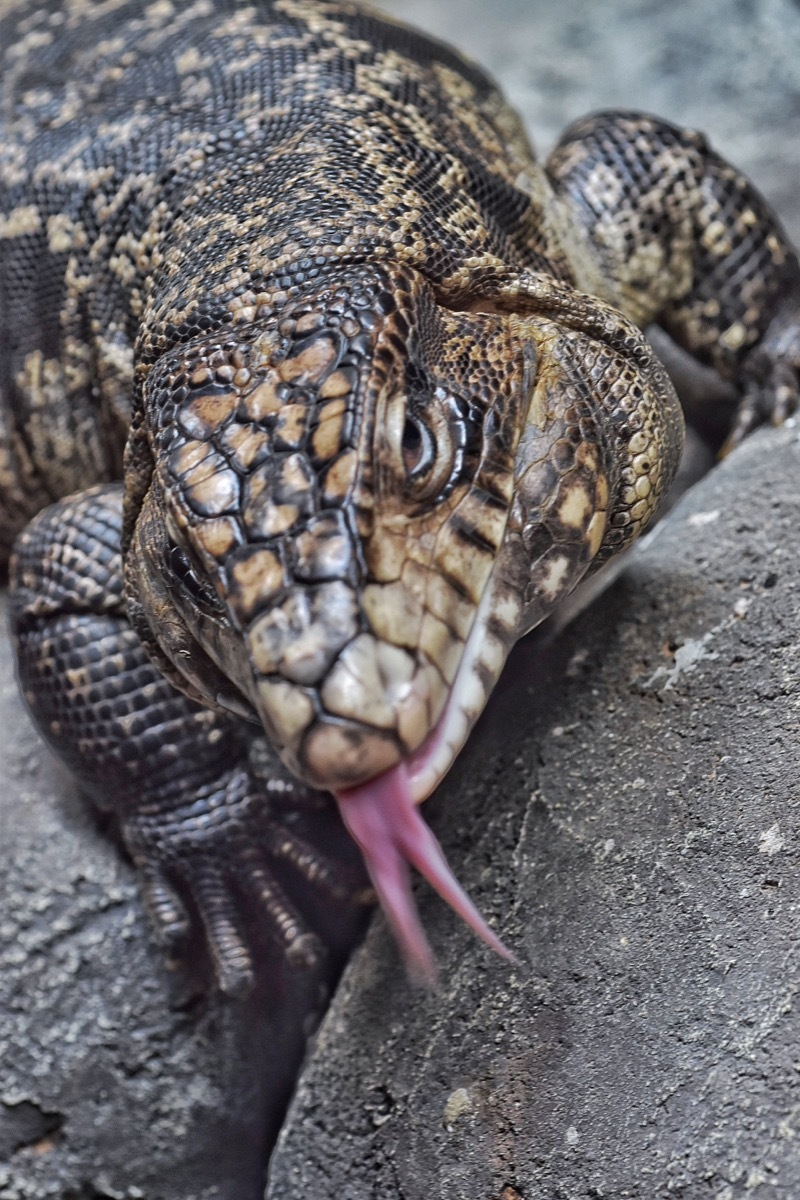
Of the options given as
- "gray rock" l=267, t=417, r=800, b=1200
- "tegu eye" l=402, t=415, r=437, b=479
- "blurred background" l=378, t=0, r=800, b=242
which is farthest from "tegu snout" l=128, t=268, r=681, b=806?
"blurred background" l=378, t=0, r=800, b=242

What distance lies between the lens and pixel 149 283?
281cm

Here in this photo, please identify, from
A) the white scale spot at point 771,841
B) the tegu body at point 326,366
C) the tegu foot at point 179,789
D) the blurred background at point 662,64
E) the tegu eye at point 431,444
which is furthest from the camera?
the blurred background at point 662,64

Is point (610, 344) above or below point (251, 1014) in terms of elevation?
above

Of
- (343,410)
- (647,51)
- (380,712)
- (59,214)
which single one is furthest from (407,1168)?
(647,51)

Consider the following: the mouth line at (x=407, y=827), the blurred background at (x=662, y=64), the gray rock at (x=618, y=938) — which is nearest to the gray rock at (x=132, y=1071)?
the gray rock at (x=618, y=938)

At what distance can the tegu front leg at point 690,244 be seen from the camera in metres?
3.47

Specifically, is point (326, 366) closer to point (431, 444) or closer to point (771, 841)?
point (431, 444)

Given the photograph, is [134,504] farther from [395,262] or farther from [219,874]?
[219,874]

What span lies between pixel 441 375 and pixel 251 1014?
1.96 meters

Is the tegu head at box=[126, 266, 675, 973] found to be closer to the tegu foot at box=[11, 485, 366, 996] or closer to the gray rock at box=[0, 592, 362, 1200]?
the tegu foot at box=[11, 485, 366, 996]

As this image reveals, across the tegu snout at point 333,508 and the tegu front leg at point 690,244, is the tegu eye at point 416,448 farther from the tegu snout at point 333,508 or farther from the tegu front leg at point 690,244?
the tegu front leg at point 690,244

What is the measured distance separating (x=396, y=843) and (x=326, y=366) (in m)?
0.84

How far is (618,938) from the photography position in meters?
2.29

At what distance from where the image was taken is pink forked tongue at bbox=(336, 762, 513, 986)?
1.74 m
